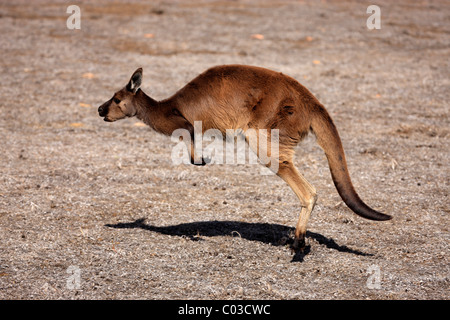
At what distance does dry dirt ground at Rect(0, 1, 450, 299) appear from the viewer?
4.48m

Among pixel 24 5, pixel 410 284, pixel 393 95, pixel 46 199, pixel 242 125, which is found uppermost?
pixel 24 5

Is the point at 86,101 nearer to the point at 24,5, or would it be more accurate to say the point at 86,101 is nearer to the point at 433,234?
the point at 433,234

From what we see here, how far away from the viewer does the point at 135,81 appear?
5262 millimetres

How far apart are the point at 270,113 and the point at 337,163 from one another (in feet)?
2.28

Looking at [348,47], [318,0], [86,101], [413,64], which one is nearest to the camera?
[86,101]

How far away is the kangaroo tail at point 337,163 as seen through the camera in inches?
167

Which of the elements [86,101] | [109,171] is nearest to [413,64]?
[86,101]

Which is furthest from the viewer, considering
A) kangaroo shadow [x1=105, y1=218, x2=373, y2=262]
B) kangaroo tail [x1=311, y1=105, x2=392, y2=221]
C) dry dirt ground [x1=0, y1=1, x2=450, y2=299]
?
kangaroo shadow [x1=105, y1=218, x2=373, y2=262]

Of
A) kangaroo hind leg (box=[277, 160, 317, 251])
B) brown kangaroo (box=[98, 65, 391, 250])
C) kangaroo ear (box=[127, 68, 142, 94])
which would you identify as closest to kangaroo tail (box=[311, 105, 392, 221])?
brown kangaroo (box=[98, 65, 391, 250])

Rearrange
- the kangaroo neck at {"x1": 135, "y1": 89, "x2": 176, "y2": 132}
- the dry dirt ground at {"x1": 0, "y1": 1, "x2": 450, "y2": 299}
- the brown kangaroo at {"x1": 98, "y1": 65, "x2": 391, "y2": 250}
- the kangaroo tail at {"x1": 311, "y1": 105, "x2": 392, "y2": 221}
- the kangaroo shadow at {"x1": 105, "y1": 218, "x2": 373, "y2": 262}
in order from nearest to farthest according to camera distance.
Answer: the kangaroo tail at {"x1": 311, "y1": 105, "x2": 392, "y2": 221}
the dry dirt ground at {"x1": 0, "y1": 1, "x2": 450, "y2": 299}
the brown kangaroo at {"x1": 98, "y1": 65, "x2": 391, "y2": 250}
the kangaroo shadow at {"x1": 105, "y1": 218, "x2": 373, "y2": 262}
the kangaroo neck at {"x1": 135, "y1": 89, "x2": 176, "y2": 132}

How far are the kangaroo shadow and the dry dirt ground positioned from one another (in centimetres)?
2

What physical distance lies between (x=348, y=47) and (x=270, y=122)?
8873 millimetres

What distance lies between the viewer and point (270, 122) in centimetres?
470

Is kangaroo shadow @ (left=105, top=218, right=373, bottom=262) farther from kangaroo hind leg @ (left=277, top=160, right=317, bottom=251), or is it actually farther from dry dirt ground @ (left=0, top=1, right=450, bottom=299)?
kangaroo hind leg @ (left=277, top=160, right=317, bottom=251)
